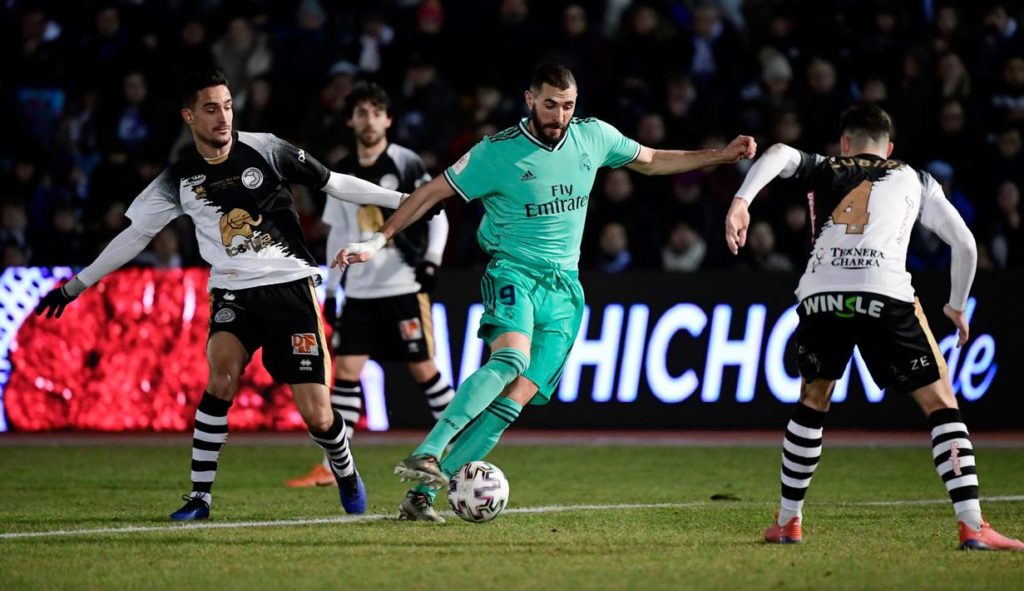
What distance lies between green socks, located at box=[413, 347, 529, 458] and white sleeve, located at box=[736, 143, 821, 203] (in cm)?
140

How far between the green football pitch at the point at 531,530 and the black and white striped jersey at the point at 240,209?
4.47 feet

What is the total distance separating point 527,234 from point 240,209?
1.55m

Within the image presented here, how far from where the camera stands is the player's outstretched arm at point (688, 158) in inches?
316

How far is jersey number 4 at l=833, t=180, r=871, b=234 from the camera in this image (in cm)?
734

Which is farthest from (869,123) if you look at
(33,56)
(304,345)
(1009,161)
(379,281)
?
(33,56)

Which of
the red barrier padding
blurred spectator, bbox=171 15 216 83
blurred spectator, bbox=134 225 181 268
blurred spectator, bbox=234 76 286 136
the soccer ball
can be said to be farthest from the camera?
blurred spectator, bbox=171 15 216 83

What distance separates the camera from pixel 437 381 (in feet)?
35.6

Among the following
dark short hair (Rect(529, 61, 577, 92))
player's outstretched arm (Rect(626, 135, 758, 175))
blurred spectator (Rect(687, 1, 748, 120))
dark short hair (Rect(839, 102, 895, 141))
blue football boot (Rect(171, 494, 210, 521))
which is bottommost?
blue football boot (Rect(171, 494, 210, 521))

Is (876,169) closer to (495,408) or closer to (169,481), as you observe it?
(495,408)

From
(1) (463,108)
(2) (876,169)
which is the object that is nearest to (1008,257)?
(1) (463,108)

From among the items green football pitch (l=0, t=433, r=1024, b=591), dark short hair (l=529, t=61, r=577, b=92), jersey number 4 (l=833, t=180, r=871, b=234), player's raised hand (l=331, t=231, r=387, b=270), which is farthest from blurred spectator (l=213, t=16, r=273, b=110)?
jersey number 4 (l=833, t=180, r=871, b=234)

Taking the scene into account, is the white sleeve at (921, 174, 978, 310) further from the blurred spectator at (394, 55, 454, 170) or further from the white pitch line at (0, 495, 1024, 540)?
the blurred spectator at (394, 55, 454, 170)

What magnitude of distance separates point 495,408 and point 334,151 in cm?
913

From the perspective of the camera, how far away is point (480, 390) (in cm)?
756
